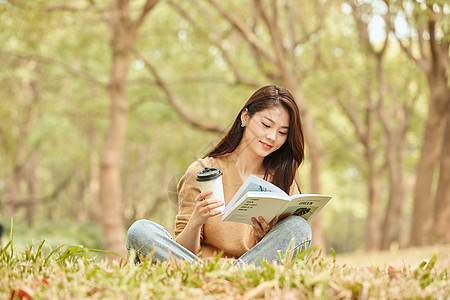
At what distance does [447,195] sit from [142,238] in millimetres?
9567

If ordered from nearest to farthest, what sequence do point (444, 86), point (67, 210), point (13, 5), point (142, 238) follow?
point (142, 238) → point (13, 5) → point (444, 86) → point (67, 210)

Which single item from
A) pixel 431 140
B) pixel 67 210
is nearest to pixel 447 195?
pixel 431 140

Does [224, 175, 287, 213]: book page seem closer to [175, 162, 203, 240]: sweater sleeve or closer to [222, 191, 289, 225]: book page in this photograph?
[222, 191, 289, 225]: book page

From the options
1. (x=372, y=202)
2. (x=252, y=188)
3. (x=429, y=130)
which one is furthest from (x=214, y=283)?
(x=372, y=202)

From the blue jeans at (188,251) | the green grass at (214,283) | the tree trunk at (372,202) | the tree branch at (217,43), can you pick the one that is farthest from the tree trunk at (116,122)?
the tree trunk at (372,202)

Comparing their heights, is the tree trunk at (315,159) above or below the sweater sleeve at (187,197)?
below

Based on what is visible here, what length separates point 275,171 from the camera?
3557mm

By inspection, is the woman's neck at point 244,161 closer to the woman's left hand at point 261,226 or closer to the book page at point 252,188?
→ the woman's left hand at point 261,226

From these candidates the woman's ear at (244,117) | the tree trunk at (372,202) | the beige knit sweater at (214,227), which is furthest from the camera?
the tree trunk at (372,202)

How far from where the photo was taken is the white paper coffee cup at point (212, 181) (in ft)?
9.25

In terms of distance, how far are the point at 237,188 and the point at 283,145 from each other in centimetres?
43

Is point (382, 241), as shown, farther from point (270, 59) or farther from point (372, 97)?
point (270, 59)

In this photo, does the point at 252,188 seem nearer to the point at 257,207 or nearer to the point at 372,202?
the point at 257,207

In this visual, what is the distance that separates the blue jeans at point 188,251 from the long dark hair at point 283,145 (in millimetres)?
537
